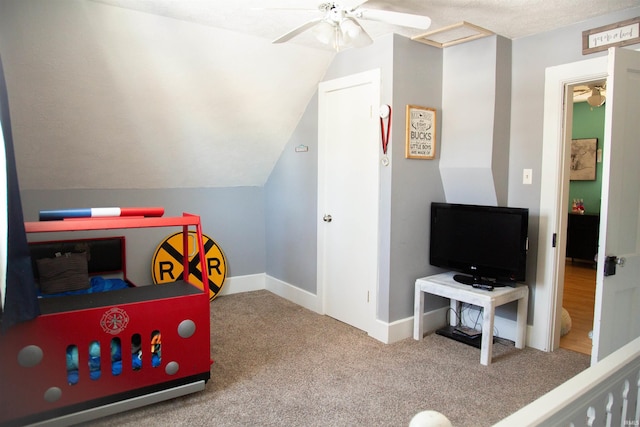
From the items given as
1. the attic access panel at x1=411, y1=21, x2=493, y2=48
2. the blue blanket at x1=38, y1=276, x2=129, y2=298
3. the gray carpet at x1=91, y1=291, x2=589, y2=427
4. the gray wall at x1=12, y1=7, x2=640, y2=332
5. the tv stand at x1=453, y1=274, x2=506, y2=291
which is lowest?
the gray carpet at x1=91, y1=291, x2=589, y2=427

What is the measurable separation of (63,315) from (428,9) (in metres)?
2.70

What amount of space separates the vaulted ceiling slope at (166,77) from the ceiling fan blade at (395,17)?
10.5 inches

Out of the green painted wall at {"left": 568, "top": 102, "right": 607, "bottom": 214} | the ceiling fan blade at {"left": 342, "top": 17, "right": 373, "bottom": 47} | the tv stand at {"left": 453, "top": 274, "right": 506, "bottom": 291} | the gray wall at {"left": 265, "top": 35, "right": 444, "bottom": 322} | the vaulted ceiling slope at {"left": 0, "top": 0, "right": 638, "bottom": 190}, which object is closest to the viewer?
the ceiling fan blade at {"left": 342, "top": 17, "right": 373, "bottom": 47}

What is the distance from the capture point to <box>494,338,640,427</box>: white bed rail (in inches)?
44.2

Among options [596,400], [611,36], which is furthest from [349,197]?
[596,400]

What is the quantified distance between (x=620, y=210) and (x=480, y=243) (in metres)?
1.09

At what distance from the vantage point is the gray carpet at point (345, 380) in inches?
96.7

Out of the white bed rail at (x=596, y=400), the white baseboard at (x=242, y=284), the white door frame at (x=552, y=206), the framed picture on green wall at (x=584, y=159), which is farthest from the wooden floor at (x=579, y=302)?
the white baseboard at (x=242, y=284)

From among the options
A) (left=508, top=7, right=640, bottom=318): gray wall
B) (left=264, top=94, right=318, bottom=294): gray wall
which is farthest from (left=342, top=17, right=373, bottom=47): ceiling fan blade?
(left=264, top=94, right=318, bottom=294): gray wall

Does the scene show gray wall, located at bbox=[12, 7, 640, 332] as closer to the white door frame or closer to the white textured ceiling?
the white door frame

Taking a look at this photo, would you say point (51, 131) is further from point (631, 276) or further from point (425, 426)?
point (631, 276)

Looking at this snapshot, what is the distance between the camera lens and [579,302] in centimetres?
465

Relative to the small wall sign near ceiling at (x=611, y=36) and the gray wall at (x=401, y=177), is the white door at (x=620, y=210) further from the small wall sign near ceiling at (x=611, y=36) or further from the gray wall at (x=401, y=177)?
the gray wall at (x=401, y=177)

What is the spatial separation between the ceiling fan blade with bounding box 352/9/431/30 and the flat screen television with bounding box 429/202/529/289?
158cm
